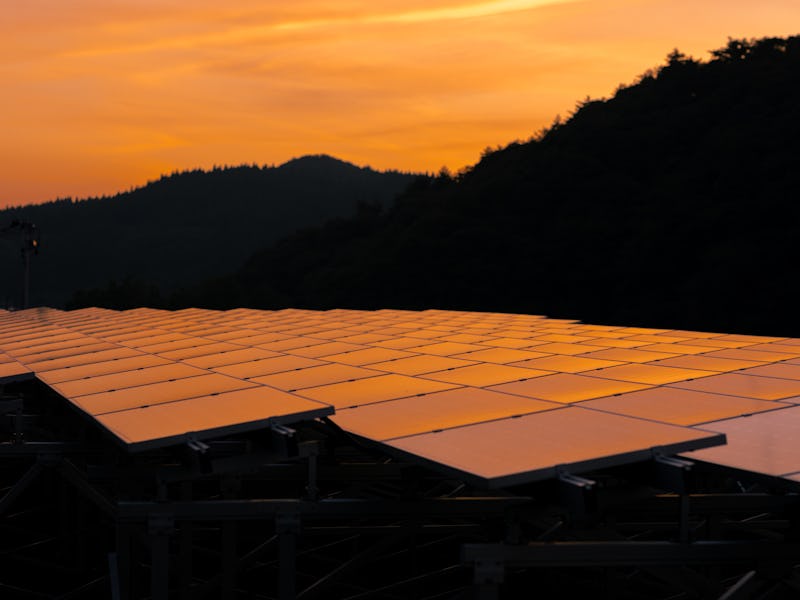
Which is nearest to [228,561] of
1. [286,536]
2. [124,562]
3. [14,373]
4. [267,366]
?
[124,562]

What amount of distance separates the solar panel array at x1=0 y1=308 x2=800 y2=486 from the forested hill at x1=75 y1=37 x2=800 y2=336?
201 ft

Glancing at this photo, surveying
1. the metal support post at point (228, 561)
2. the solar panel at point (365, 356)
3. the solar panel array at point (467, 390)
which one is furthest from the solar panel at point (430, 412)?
the solar panel at point (365, 356)

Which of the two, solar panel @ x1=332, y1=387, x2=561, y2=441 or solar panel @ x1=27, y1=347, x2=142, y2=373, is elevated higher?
solar panel @ x1=332, y1=387, x2=561, y2=441

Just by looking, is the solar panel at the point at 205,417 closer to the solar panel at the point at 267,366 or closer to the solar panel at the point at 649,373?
the solar panel at the point at 267,366

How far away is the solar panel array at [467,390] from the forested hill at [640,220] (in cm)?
6140

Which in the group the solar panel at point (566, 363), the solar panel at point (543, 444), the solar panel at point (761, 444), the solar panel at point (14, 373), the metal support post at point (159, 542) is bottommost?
the metal support post at point (159, 542)

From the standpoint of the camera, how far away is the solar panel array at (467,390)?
9.44 meters

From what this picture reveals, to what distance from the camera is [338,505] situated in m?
10.6

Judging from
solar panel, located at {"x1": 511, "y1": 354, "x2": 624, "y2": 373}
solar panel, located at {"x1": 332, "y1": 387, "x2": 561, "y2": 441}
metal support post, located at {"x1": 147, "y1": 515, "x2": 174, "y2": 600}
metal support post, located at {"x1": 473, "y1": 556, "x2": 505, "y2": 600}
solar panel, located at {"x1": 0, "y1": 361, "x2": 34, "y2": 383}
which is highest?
solar panel, located at {"x1": 332, "y1": 387, "x2": 561, "y2": 441}

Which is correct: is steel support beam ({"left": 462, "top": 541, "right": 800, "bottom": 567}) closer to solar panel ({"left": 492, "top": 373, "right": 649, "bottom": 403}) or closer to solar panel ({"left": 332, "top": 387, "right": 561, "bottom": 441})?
solar panel ({"left": 332, "top": 387, "right": 561, "bottom": 441})

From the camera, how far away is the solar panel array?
9438 mm

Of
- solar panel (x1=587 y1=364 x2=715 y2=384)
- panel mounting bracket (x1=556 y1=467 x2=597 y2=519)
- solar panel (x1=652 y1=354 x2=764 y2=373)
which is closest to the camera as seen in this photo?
panel mounting bracket (x1=556 y1=467 x2=597 y2=519)

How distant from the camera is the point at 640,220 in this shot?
3861 inches

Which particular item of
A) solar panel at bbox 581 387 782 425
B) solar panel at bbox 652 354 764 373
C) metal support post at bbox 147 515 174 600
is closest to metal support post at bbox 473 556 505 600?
metal support post at bbox 147 515 174 600
